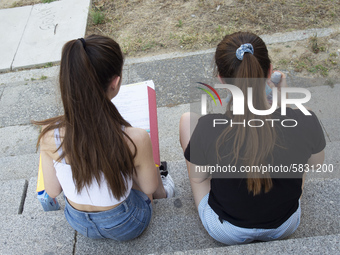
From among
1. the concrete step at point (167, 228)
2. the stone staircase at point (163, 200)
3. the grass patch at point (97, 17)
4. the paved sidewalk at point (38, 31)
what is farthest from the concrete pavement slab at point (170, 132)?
the grass patch at point (97, 17)

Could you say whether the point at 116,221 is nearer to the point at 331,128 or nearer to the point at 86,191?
the point at 86,191

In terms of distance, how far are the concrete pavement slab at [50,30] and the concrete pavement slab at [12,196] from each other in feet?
7.75

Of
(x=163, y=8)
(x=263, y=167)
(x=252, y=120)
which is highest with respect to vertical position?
(x=252, y=120)

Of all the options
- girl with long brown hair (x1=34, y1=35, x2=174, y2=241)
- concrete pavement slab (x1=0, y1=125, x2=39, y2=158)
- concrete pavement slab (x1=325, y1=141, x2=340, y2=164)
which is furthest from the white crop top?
concrete pavement slab (x1=0, y1=125, x2=39, y2=158)

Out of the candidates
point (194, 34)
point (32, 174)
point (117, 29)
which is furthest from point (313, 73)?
point (32, 174)

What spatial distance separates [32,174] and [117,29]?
8.55 ft

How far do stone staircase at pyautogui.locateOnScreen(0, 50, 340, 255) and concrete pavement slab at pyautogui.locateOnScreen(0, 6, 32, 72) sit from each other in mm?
687

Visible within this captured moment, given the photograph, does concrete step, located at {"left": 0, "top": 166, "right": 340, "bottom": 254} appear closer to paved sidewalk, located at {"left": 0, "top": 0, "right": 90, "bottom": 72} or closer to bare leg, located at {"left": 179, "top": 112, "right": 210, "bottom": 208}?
bare leg, located at {"left": 179, "top": 112, "right": 210, "bottom": 208}

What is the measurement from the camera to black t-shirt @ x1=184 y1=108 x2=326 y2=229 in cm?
142

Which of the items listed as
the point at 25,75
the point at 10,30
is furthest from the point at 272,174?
the point at 10,30

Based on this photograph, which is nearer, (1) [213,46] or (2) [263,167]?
(2) [263,167]

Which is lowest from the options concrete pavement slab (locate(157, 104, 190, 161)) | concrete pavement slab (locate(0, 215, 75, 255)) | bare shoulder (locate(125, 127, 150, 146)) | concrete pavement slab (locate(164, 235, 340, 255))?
concrete pavement slab (locate(157, 104, 190, 161))

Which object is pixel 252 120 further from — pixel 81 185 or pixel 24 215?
pixel 24 215

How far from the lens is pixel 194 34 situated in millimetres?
4324
